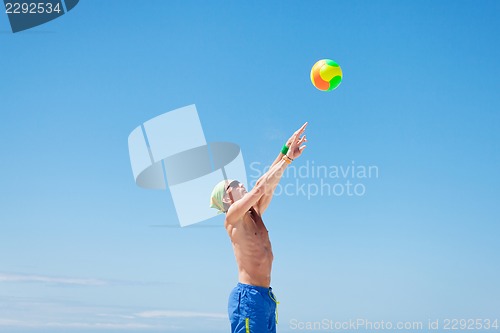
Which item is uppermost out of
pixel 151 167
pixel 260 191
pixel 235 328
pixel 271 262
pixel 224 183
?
pixel 151 167

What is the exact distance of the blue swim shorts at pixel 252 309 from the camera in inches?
257

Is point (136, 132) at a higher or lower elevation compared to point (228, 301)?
higher

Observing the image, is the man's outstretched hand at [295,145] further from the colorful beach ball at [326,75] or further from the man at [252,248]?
the colorful beach ball at [326,75]

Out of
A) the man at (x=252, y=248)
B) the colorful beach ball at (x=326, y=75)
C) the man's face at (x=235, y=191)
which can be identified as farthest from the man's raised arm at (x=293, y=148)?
the colorful beach ball at (x=326, y=75)

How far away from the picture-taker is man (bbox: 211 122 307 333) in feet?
21.5

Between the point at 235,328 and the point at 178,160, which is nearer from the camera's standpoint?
the point at 235,328

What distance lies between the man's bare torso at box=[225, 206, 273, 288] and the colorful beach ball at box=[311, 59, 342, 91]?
9.94 feet

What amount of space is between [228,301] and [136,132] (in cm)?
735

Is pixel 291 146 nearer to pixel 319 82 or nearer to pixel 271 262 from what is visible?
pixel 271 262

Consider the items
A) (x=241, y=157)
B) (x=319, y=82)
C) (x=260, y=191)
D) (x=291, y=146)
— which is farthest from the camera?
(x=241, y=157)

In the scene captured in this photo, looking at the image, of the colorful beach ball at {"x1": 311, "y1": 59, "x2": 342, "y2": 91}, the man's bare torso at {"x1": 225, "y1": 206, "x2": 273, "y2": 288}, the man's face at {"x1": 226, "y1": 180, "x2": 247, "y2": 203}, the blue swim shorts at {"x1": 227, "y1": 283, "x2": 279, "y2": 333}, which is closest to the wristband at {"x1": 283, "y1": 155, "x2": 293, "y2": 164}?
the man's face at {"x1": 226, "y1": 180, "x2": 247, "y2": 203}

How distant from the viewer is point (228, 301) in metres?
6.84

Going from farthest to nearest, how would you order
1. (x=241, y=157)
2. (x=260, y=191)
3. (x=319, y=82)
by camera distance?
(x=241, y=157)
(x=319, y=82)
(x=260, y=191)

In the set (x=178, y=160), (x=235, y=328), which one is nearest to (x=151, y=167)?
(x=178, y=160)
